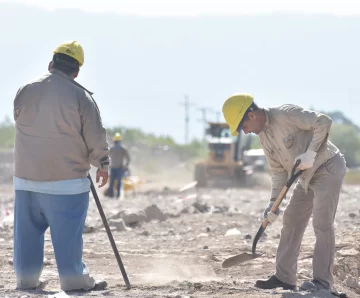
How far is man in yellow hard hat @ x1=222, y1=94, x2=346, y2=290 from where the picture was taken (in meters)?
7.30

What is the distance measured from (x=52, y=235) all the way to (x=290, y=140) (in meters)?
2.09

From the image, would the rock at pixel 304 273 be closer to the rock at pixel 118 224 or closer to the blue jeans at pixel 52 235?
the blue jeans at pixel 52 235

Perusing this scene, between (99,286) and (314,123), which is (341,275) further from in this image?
(99,286)

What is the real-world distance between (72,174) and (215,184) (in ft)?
86.1

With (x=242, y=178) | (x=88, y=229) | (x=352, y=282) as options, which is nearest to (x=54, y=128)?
(x=352, y=282)

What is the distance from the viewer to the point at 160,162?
63656 mm

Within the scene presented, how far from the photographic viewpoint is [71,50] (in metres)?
7.39

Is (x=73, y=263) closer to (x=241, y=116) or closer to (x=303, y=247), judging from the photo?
(x=241, y=116)

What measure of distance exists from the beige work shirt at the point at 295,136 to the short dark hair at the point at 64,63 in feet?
5.36

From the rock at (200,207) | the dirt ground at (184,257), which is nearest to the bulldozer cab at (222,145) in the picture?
the rock at (200,207)

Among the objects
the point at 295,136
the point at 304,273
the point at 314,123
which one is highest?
the point at 314,123

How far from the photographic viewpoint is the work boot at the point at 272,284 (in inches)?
304

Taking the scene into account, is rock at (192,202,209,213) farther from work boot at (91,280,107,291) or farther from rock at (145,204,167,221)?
work boot at (91,280,107,291)

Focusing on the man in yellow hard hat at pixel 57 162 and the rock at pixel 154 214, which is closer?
the man in yellow hard hat at pixel 57 162
